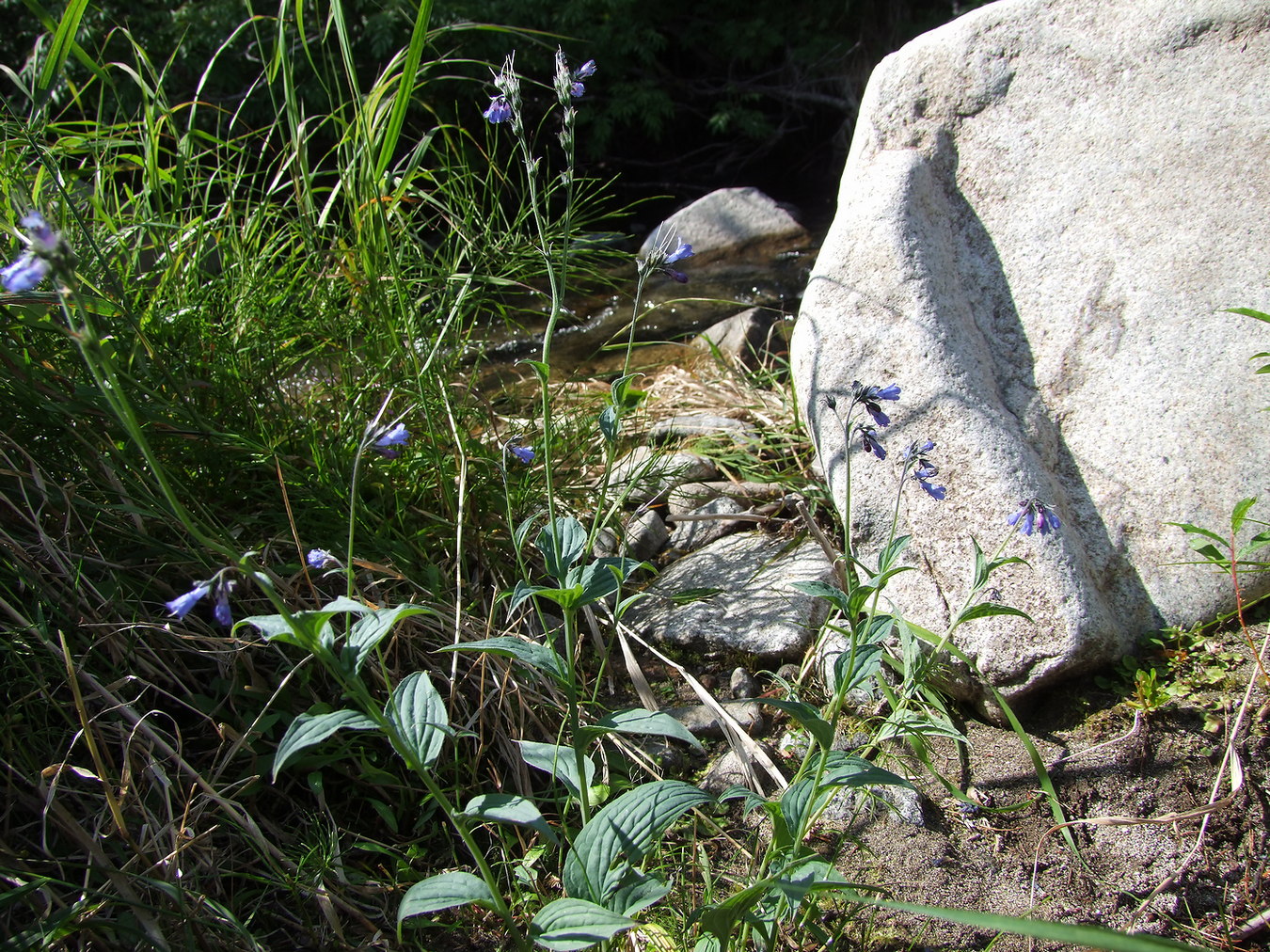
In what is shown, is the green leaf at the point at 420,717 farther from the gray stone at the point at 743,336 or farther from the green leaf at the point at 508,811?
the gray stone at the point at 743,336

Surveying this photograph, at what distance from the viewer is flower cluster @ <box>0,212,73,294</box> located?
2.66 ft

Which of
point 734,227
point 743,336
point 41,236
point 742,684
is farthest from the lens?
point 734,227

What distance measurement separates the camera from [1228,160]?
76.7 inches

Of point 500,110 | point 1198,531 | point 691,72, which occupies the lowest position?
point 1198,531

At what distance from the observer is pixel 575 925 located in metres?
0.99

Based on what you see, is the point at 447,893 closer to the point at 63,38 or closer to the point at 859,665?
the point at 859,665

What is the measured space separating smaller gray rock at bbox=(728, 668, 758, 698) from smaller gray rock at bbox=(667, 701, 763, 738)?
0.15 feet

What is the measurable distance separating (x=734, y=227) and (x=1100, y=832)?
16.1 feet

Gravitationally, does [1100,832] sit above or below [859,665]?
below

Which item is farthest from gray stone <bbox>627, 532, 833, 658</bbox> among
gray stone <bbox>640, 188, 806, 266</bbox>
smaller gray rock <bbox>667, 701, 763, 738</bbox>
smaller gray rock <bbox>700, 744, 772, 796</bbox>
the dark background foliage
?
the dark background foliage

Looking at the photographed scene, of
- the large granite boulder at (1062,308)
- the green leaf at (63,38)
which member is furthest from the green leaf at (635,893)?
the green leaf at (63,38)

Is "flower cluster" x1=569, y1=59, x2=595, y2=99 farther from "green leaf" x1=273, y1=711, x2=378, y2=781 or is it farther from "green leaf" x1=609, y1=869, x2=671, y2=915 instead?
"green leaf" x1=609, y1=869, x2=671, y2=915

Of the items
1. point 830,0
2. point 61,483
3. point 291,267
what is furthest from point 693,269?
point 61,483

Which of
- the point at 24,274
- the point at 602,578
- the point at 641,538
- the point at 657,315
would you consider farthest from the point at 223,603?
the point at 657,315
